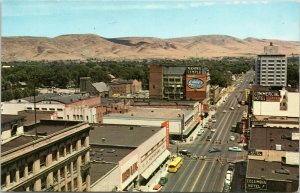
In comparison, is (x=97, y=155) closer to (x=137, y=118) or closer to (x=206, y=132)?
(x=137, y=118)

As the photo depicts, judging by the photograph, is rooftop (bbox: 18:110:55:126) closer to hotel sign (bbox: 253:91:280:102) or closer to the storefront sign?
hotel sign (bbox: 253:91:280:102)

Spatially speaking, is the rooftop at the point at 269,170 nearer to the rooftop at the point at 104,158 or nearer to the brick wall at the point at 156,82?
the rooftop at the point at 104,158

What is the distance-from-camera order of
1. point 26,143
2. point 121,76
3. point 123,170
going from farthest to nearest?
point 121,76, point 123,170, point 26,143

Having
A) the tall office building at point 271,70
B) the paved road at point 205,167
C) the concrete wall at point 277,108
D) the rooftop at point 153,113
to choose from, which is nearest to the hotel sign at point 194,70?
the rooftop at point 153,113

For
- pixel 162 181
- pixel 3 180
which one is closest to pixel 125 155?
pixel 162 181

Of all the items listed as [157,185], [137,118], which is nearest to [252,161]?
[157,185]

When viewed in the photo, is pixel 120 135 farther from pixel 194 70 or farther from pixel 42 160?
pixel 194 70

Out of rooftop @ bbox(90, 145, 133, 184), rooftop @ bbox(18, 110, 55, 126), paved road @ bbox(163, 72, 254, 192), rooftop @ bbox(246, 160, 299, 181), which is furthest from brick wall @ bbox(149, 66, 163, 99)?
rooftop @ bbox(246, 160, 299, 181)
